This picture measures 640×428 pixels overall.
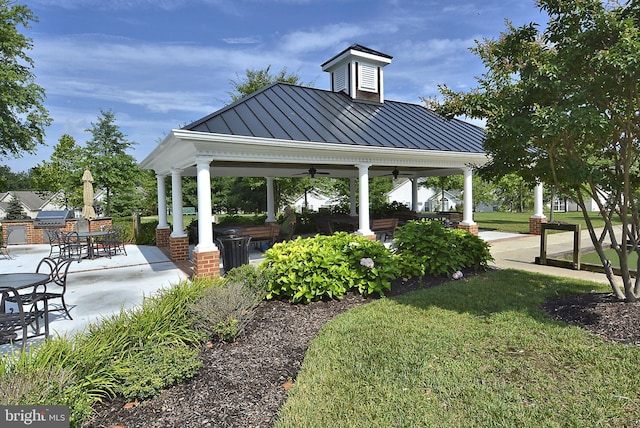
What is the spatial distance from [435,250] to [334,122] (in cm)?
509

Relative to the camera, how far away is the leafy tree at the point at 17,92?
16422 mm

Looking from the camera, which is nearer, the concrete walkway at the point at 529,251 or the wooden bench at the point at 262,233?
the concrete walkway at the point at 529,251

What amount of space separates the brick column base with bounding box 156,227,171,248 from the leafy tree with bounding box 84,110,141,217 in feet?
21.5

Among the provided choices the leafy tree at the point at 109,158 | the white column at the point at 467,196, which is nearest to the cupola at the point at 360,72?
the white column at the point at 467,196

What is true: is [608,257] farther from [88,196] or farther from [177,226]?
[88,196]

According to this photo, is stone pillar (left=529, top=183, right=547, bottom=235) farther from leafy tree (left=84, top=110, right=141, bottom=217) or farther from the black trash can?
leafy tree (left=84, top=110, right=141, bottom=217)

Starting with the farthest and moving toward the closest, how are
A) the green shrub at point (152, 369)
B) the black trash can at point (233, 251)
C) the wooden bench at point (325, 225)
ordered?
the wooden bench at point (325, 225), the black trash can at point (233, 251), the green shrub at point (152, 369)

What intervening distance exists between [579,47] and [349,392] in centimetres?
473

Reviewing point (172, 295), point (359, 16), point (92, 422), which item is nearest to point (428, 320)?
point (172, 295)

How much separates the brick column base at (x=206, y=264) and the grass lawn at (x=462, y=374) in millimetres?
3553

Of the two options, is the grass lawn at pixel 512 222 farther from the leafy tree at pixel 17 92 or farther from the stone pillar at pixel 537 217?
the leafy tree at pixel 17 92

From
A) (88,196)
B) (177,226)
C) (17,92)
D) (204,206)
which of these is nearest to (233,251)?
(204,206)

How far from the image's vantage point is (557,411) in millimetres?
2705

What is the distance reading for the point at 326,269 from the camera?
19.4 ft
